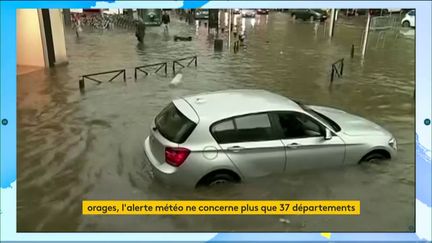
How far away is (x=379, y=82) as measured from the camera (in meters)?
2.79

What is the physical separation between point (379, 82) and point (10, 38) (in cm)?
248

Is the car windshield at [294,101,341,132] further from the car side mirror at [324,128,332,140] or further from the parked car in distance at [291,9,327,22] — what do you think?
the parked car in distance at [291,9,327,22]

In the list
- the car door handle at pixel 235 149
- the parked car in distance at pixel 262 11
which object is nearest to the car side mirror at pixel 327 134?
the car door handle at pixel 235 149

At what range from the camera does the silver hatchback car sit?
2369mm

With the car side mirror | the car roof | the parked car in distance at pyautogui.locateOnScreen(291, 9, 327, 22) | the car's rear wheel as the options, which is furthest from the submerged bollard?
the car's rear wheel

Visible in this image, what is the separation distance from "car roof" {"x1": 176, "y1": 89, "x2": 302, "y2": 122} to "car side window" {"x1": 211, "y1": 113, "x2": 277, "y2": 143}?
50 millimetres

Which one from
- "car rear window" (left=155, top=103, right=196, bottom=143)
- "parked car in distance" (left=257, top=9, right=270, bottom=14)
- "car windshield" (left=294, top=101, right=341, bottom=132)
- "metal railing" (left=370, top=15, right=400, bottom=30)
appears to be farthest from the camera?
"car windshield" (left=294, top=101, right=341, bottom=132)

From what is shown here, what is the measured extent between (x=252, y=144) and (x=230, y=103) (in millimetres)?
311

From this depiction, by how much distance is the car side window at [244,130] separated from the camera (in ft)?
8.02

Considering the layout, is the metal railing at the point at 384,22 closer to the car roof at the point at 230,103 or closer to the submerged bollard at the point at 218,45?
the car roof at the point at 230,103

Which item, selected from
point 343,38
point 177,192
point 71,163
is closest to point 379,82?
point 343,38

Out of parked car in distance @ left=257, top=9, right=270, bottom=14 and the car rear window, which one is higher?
parked car in distance @ left=257, top=9, right=270, bottom=14

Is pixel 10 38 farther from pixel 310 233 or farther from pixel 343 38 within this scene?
pixel 343 38

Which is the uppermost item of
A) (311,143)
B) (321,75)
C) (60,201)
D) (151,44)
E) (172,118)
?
(151,44)
